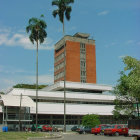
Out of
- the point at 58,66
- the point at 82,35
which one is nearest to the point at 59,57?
the point at 58,66

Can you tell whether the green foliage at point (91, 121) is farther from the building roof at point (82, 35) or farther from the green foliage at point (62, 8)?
the building roof at point (82, 35)

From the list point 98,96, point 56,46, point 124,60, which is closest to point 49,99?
point 98,96

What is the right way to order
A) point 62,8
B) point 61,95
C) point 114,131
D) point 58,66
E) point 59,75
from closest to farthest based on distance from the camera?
point 114,131 → point 62,8 → point 61,95 → point 59,75 → point 58,66

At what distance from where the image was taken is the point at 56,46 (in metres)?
113

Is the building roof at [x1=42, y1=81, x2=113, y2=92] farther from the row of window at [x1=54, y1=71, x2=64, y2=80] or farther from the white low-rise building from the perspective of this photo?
the row of window at [x1=54, y1=71, x2=64, y2=80]

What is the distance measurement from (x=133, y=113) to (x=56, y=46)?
7492 centimetres

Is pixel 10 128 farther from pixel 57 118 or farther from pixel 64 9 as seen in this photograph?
pixel 64 9

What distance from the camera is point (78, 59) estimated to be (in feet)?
334

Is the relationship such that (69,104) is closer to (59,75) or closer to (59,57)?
(59,75)

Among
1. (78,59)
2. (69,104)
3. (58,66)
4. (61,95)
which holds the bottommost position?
(69,104)

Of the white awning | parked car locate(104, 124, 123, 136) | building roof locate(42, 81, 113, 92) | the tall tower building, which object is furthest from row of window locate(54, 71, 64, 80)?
parked car locate(104, 124, 123, 136)

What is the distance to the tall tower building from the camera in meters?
99.3

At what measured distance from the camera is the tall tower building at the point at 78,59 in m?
99.3

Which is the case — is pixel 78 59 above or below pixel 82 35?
below
